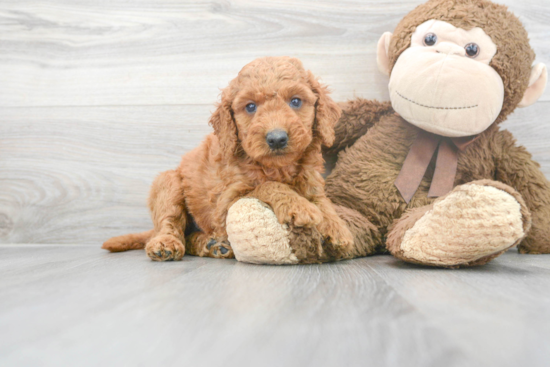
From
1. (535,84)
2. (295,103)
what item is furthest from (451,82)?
(295,103)

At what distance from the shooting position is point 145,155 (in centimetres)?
179

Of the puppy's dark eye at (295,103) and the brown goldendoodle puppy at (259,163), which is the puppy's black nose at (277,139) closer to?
the brown goldendoodle puppy at (259,163)

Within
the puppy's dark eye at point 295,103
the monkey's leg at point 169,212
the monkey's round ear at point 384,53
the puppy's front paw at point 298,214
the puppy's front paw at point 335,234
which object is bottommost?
the monkey's leg at point 169,212

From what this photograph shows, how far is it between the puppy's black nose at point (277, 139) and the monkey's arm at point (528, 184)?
0.83 m

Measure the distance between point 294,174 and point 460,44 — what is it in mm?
694

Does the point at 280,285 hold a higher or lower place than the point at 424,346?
lower

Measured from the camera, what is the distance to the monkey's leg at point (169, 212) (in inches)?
51.5

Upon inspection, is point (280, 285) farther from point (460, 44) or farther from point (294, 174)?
point (460, 44)

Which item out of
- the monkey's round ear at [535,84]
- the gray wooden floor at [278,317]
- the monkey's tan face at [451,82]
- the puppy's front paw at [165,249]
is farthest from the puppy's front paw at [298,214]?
the monkey's round ear at [535,84]

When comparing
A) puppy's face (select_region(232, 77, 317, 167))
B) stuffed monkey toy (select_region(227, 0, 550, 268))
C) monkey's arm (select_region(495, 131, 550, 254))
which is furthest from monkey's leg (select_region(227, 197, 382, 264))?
monkey's arm (select_region(495, 131, 550, 254))

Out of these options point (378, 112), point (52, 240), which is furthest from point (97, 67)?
point (378, 112)

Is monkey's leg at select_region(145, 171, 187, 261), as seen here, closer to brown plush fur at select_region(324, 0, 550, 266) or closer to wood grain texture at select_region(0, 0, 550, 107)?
wood grain texture at select_region(0, 0, 550, 107)

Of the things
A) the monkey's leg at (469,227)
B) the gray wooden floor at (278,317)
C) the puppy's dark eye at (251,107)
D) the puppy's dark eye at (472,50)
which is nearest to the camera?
the gray wooden floor at (278,317)

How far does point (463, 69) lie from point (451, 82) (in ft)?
0.19
